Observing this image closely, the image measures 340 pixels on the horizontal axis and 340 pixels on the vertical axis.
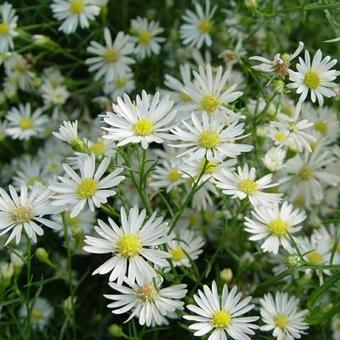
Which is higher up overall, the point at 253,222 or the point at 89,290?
the point at 253,222

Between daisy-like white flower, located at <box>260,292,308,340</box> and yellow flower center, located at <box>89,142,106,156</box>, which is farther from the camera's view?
yellow flower center, located at <box>89,142,106,156</box>

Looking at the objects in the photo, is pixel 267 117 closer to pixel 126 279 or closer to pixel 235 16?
pixel 235 16

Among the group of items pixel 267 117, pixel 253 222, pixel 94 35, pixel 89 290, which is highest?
pixel 94 35

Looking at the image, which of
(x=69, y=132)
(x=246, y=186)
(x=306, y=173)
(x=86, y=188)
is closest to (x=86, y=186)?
(x=86, y=188)

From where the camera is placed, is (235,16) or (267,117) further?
(235,16)

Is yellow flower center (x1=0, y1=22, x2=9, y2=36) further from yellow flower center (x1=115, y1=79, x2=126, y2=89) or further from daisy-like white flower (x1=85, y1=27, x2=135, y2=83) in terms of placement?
yellow flower center (x1=115, y1=79, x2=126, y2=89)

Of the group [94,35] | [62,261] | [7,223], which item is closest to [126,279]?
[7,223]

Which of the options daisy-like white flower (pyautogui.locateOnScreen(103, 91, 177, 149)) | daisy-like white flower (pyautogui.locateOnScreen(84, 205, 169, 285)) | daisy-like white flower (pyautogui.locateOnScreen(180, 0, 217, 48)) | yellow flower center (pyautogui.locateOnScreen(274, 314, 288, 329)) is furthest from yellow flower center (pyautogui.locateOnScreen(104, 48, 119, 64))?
yellow flower center (pyautogui.locateOnScreen(274, 314, 288, 329))

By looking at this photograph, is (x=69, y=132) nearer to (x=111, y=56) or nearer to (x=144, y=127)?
(x=144, y=127)
